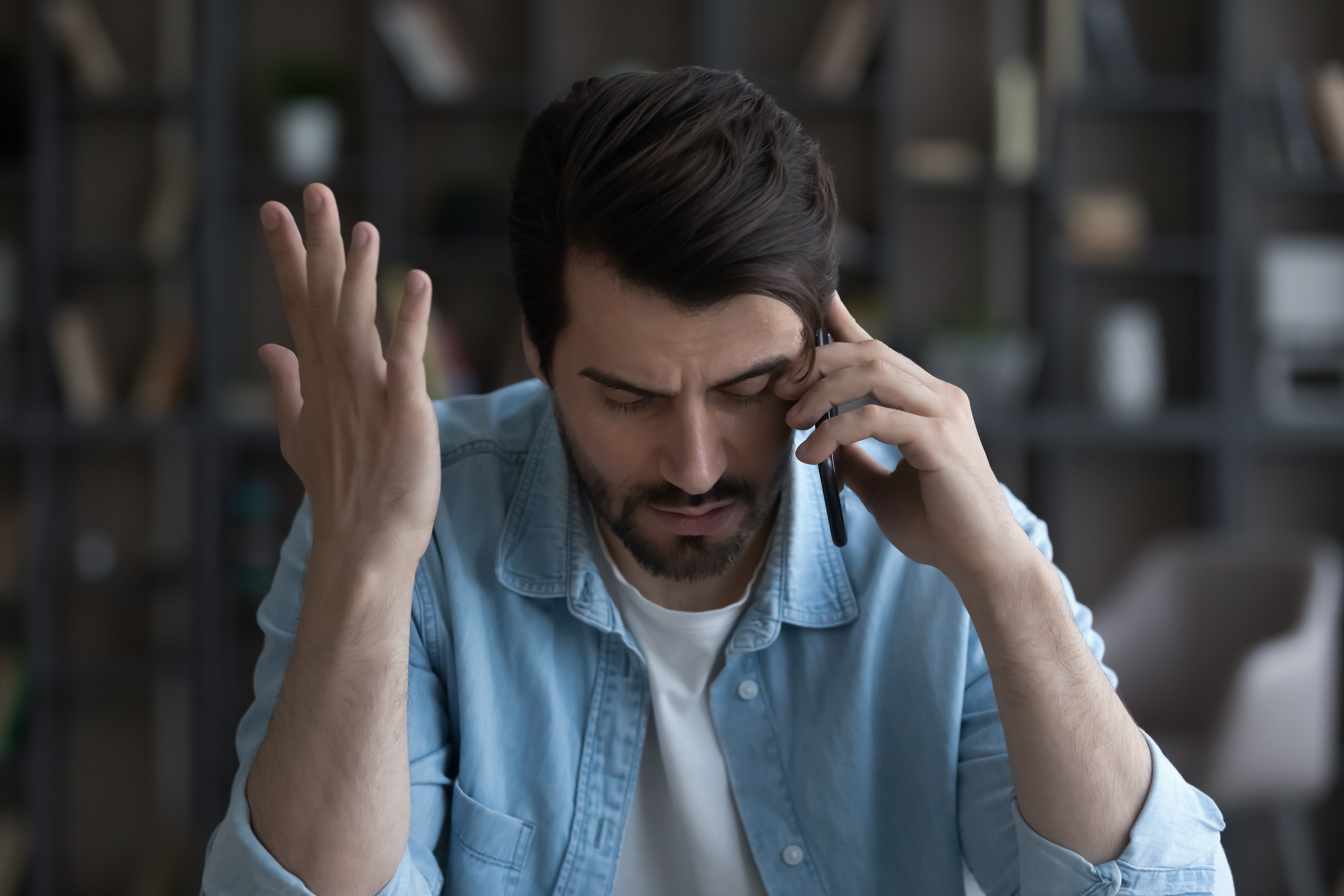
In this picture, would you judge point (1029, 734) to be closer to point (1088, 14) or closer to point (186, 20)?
point (1088, 14)

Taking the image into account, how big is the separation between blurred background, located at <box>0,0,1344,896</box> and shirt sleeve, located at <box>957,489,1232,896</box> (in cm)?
173

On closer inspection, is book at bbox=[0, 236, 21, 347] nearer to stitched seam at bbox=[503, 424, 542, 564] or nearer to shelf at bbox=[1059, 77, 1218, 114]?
stitched seam at bbox=[503, 424, 542, 564]

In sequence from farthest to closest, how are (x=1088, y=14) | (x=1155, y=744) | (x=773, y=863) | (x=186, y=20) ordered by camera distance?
(x=186, y=20), (x=1088, y=14), (x=773, y=863), (x=1155, y=744)

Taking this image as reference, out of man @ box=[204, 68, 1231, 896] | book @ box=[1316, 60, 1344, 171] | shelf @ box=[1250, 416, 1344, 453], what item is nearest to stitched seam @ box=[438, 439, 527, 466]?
man @ box=[204, 68, 1231, 896]

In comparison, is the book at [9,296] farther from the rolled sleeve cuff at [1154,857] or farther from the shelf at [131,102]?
the rolled sleeve cuff at [1154,857]

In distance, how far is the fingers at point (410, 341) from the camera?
855 millimetres

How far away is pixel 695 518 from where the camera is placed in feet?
3.72

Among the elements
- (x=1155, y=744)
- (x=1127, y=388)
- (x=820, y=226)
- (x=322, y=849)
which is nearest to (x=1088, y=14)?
(x=1127, y=388)

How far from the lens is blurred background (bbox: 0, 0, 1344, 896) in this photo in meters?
3.01

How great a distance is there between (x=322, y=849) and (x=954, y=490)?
0.67 meters

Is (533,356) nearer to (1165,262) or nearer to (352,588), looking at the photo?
(352,588)

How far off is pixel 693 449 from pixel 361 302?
36cm

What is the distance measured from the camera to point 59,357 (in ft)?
9.95

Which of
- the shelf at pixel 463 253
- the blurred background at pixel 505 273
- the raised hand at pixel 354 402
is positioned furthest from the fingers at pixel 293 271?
the shelf at pixel 463 253
